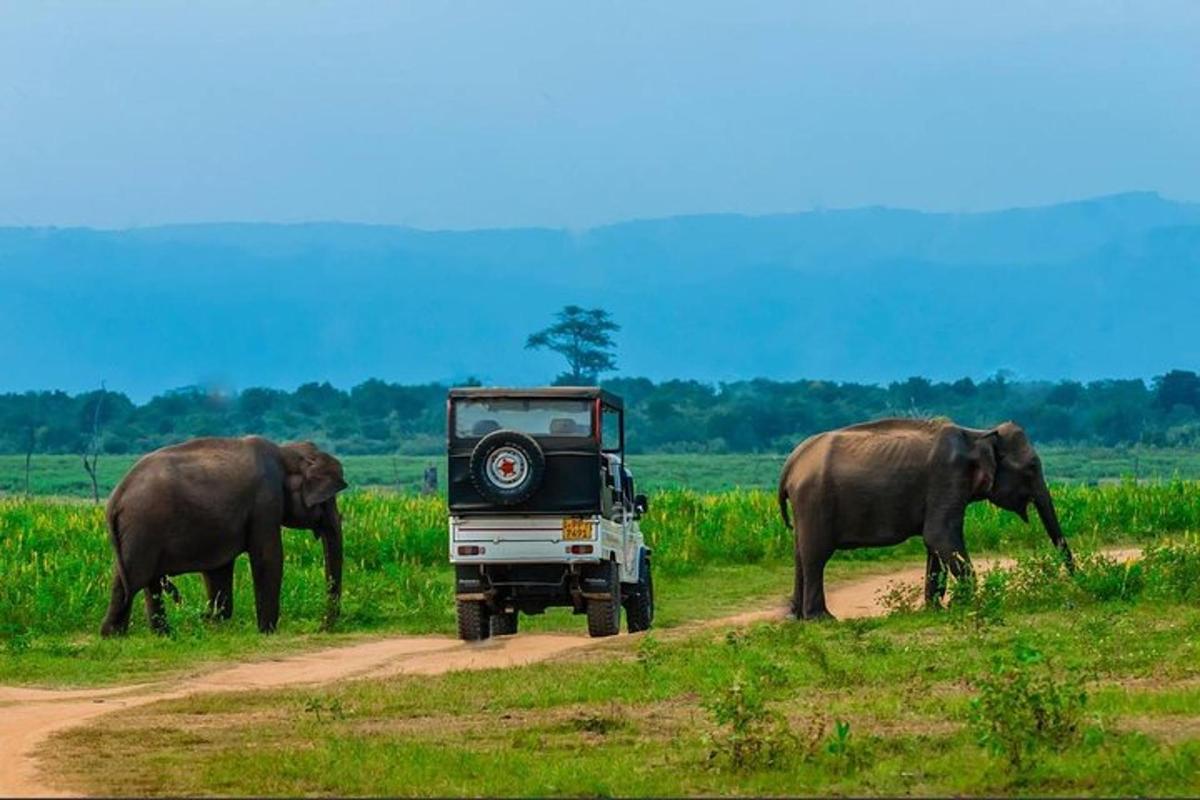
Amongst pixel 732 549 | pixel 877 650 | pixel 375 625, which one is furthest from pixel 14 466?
pixel 877 650

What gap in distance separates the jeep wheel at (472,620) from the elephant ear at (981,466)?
5.57 meters

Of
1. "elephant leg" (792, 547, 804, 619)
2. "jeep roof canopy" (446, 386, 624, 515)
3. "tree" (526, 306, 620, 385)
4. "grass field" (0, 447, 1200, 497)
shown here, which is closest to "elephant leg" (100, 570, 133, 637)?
"jeep roof canopy" (446, 386, 624, 515)

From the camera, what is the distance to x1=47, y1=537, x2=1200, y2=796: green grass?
13016mm

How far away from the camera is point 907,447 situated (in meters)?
24.3

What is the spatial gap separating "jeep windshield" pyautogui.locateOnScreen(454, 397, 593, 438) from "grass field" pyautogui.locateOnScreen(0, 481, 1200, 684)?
3117 mm

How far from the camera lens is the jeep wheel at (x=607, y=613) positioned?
23.6 meters

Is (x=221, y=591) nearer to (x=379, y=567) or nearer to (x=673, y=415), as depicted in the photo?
(x=379, y=567)

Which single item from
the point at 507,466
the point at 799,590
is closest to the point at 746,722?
the point at 507,466

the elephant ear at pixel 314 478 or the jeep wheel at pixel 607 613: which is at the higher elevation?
the elephant ear at pixel 314 478

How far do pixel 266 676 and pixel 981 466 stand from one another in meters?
8.38

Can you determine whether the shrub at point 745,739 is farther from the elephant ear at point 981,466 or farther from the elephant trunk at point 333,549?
the elephant trunk at point 333,549

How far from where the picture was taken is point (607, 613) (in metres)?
23.7

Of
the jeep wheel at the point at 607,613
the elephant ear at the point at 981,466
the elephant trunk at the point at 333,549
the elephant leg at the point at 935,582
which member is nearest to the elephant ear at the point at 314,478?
the elephant trunk at the point at 333,549

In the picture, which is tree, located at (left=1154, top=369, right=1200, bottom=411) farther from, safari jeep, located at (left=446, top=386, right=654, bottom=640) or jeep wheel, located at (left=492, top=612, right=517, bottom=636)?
safari jeep, located at (left=446, top=386, right=654, bottom=640)
